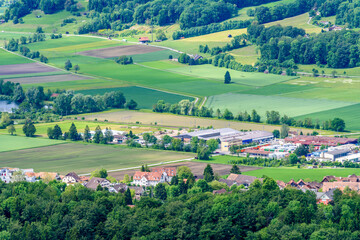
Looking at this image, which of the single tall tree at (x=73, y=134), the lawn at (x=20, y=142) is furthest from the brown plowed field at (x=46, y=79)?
the single tall tree at (x=73, y=134)

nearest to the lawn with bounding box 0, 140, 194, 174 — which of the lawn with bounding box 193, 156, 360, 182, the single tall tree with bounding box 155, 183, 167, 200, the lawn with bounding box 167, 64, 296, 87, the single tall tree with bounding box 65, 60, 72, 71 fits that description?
the lawn with bounding box 193, 156, 360, 182

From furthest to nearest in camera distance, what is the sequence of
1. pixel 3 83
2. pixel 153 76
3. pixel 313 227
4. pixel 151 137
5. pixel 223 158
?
pixel 153 76 < pixel 3 83 < pixel 151 137 < pixel 223 158 < pixel 313 227

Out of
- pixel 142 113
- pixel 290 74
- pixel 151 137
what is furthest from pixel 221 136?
pixel 290 74

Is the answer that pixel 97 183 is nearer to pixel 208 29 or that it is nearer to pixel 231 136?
pixel 231 136

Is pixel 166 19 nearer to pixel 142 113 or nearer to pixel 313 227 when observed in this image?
pixel 142 113

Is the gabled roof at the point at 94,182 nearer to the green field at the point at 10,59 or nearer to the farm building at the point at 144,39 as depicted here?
the green field at the point at 10,59

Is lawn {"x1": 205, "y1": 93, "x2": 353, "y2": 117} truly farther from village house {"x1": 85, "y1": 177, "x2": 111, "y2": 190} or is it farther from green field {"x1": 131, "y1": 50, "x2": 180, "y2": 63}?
village house {"x1": 85, "y1": 177, "x2": 111, "y2": 190}
